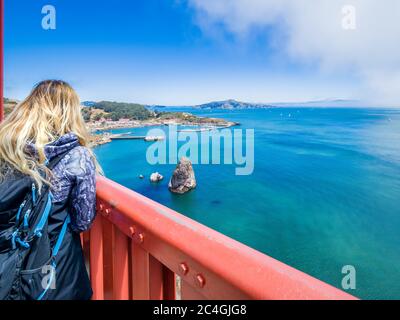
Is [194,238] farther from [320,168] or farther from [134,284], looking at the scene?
[320,168]

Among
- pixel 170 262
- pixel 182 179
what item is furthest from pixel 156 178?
pixel 170 262

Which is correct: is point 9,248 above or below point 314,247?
above

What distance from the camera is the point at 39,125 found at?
4.61ft

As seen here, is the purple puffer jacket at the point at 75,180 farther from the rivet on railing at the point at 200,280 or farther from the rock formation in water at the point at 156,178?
the rock formation in water at the point at 156,178

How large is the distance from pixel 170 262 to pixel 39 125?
1.00 meters

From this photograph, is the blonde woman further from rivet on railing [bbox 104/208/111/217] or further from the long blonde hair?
rivet on railing [bbox 104/208/111/217]

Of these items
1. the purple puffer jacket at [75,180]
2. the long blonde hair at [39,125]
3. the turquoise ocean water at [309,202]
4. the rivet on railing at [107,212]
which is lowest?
the turquoise ocean water at [309,202]

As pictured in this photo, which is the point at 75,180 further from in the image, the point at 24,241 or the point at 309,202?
the point at 309,202

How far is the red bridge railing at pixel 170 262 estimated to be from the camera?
625 mm

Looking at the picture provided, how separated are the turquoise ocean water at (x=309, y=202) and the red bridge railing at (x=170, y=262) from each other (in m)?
26.1

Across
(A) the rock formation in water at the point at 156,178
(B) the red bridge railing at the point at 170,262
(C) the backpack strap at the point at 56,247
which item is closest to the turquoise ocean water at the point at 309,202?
(A) the rock formation in water at the point at 156,178

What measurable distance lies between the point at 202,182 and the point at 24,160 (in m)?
47.4
